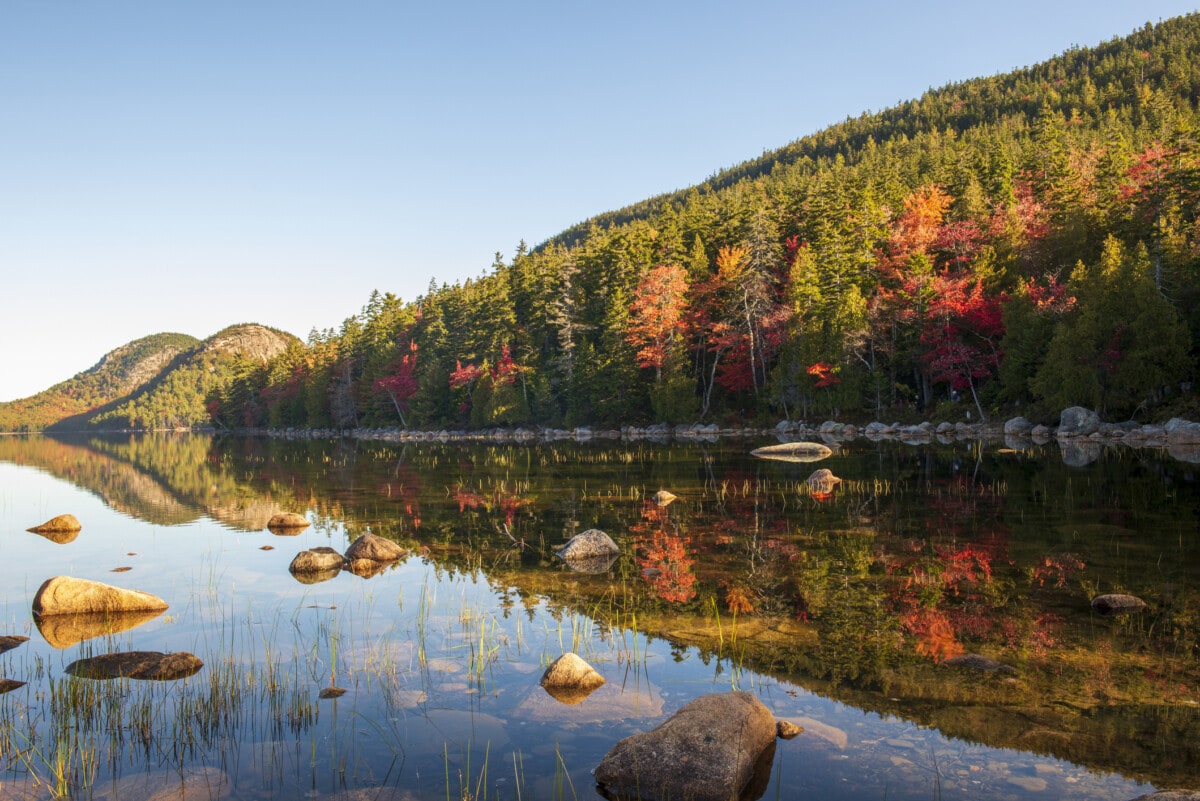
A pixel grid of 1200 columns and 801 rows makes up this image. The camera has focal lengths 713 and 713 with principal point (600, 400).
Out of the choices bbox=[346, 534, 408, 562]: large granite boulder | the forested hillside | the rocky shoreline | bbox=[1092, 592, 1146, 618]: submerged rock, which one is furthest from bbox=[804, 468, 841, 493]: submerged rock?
the forested hillside

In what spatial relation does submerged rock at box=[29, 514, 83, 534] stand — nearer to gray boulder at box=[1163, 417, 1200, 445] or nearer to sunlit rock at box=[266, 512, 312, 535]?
sunlit rock at box=[266, 512, 312, 535]

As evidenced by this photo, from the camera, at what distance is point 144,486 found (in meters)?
36.0

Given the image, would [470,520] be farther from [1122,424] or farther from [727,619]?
[1122,424]

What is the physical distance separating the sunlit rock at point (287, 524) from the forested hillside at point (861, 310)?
4542cm

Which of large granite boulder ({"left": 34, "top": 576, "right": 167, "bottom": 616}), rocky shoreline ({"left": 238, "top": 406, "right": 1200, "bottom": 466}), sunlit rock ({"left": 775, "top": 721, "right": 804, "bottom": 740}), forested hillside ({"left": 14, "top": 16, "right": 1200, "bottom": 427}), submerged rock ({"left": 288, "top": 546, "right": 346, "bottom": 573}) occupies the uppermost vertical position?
forested hillside ({"left": 14, "top": 16, "right": 1200, "bottom": 427})

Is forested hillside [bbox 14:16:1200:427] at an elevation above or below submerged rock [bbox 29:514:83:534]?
above

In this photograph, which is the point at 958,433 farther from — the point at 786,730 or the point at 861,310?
the point at 786,730

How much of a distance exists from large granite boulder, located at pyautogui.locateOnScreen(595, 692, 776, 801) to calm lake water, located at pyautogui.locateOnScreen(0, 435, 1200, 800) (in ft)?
0.79

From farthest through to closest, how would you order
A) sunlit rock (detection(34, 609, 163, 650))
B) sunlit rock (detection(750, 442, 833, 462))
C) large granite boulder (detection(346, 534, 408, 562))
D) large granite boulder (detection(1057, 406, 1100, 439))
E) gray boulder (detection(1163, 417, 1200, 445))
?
large granite boulder (detection(1057, 406, 1100, 439)) < gray boulder (detection(1163, 417, 1200, 445)) < sunlit rock (detection(750, 442, 833, 462)) < large granite boulder (detection(346, 534, 408, 562)) < sunlit rock (detection(34, 609, 163, 650))

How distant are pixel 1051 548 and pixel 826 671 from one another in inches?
347

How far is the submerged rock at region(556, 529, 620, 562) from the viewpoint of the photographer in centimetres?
1473

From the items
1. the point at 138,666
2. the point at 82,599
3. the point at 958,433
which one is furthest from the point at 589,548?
the point at 958,433

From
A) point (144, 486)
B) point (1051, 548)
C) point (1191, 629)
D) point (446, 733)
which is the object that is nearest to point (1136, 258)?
point (1051, 548)

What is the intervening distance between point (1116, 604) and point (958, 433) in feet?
151
